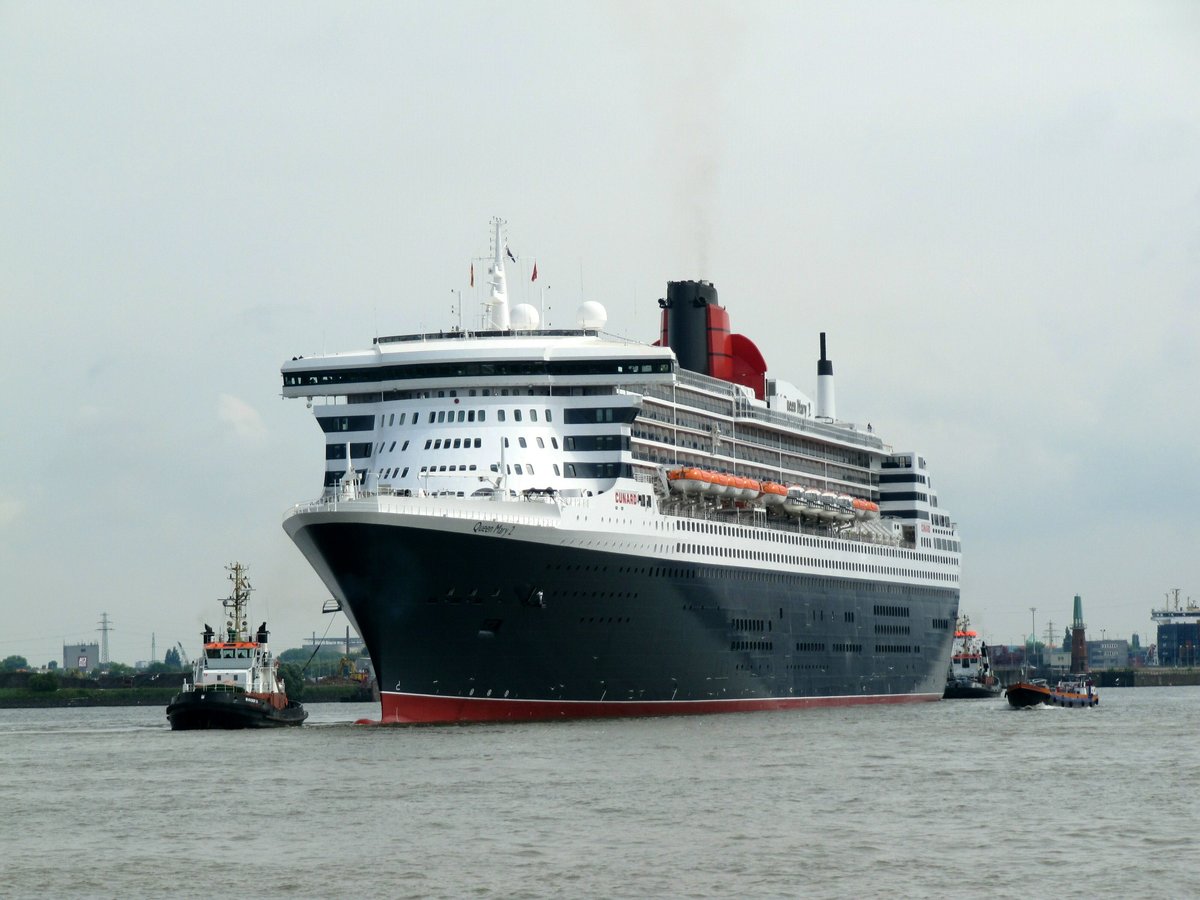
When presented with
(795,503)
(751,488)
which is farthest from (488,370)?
(795,503)

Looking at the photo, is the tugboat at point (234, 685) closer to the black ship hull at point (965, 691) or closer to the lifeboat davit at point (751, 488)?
the lifeboat davit at point (751, 488)

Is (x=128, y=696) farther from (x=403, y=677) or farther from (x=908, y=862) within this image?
(x=908, y=862)

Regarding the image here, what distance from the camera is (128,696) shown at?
471ft

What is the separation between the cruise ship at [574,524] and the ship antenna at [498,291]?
0.25ft

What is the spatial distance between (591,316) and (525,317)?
103 inches

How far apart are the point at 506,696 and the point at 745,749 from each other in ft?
33.9

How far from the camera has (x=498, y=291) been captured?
6825 centimetres

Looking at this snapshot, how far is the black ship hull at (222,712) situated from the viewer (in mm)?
62938

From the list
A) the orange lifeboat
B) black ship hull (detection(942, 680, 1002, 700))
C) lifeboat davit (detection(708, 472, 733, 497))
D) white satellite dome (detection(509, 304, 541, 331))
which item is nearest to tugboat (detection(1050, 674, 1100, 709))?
black ship hull (detection(942, 680, 1002, 700))

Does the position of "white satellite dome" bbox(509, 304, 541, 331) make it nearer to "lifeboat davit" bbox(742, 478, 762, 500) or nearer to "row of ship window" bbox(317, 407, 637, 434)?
"row of ship window" bbox(317, 407, 637, 434)

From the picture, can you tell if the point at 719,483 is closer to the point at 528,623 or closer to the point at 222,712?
the point at 528,623

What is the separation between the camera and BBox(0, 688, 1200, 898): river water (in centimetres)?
2870

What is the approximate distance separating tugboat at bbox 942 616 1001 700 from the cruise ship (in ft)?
96.0

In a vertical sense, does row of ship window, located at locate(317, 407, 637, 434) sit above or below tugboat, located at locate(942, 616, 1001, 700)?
above
